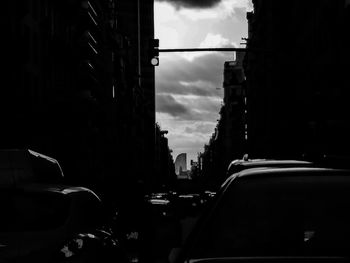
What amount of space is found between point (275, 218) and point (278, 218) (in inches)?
1.0

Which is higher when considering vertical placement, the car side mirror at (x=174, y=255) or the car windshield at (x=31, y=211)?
the car windshield at (x=31, y=211)

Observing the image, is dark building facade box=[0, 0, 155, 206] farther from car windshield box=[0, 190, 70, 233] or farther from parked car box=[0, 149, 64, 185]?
car windshield box=[0, 190, 70, 233]

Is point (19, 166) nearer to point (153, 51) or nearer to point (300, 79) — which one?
point (153, 51)

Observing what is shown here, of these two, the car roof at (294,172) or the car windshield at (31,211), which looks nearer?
the car roof at (294,172)

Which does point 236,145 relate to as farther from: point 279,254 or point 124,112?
point 279,254

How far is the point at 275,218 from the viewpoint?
5.12 metres

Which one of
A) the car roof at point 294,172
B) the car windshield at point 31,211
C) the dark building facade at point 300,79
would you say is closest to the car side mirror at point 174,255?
the car roof at point 294,172

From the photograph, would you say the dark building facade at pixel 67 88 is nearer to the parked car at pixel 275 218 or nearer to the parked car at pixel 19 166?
the parked car at pixel 19 166

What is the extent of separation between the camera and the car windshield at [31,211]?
767cm

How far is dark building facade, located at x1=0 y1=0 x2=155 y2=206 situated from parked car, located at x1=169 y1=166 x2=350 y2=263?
31.0 ft

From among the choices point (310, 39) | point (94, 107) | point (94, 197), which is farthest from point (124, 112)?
point (94, 197)

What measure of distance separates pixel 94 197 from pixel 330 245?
525 cm

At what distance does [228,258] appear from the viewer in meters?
4.62

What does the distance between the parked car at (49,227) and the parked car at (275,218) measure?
7.97 feet
